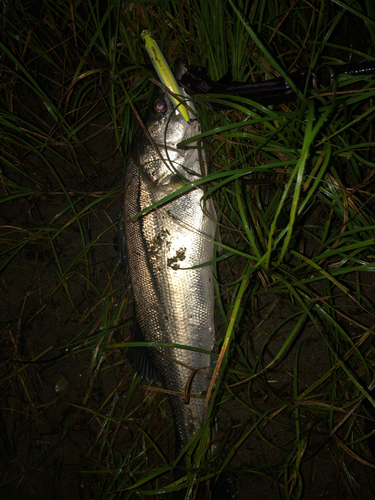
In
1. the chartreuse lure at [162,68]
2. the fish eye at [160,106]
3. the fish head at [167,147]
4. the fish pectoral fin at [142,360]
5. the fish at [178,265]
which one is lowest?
the fish pectoral fin at [142,360]

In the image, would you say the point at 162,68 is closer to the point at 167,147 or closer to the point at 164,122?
the point at 164,122

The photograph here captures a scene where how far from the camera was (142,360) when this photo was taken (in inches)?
72.7

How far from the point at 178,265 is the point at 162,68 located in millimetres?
1145

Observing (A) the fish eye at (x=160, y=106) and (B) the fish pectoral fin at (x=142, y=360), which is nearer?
(A) the fish eye at (x=160, y=106)

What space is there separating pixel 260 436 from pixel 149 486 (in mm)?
898

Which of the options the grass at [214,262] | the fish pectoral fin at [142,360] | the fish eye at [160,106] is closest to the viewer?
the grass at [214,262]

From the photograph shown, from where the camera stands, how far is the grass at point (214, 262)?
158cm

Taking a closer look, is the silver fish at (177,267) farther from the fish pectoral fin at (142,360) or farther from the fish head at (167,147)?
the fish pectoral fin at (142,360)

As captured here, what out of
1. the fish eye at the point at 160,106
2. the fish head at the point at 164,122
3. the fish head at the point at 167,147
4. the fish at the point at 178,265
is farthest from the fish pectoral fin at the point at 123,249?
the fish eye at the point at 160,106

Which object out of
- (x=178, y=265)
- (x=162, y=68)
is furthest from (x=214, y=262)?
(x=162, y=68)

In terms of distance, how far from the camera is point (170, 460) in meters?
1.96

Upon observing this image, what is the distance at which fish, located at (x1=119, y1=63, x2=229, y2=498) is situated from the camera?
167cm

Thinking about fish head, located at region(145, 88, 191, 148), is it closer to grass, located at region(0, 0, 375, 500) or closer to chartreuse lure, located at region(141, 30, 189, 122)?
chartreuse lure, located at region(141, 30, 189, 122)

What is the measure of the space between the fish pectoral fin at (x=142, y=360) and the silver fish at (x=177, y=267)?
0.10 metres
